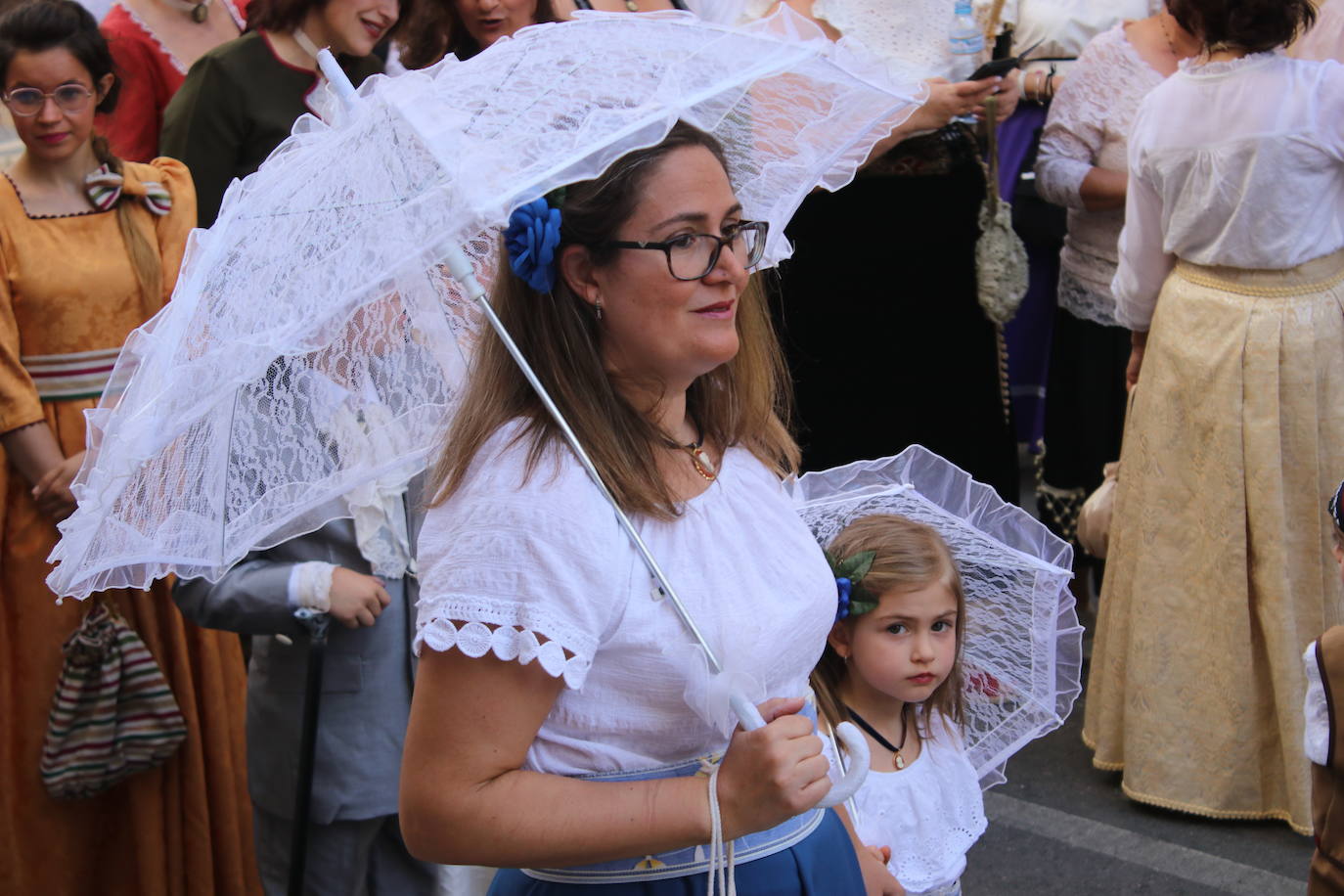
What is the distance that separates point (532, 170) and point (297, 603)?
1.58 m

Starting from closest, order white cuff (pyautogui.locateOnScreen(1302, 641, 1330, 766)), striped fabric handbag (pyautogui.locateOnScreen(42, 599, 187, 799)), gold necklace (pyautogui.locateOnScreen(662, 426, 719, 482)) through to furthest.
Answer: gold necklace (pyautogui.locateOnScreen(662, 426, 719, 482)), white cuff (pyautogui.locateOnScreen(1302, 641, 1330, 766)), striped fabric handbag (pyautogui.locateOnScreen(42, 599, 187, 799))

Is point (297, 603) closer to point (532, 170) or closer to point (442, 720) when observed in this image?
point (442, 720)

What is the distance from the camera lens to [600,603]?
1804 mm

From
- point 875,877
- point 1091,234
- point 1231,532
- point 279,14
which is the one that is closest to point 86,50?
point 279,14

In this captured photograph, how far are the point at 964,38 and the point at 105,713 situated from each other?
3.00 m

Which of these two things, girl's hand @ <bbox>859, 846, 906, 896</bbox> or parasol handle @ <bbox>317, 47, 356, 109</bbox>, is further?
girl's hand @ <bbox>859, 846, 906, 896</bbox>

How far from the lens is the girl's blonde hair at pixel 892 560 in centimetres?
280

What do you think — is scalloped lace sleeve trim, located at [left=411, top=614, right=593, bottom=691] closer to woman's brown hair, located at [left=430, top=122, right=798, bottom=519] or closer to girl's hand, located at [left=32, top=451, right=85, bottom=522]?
woman's brown hair, located at [left=430, top=122, right=798, bottom=519]

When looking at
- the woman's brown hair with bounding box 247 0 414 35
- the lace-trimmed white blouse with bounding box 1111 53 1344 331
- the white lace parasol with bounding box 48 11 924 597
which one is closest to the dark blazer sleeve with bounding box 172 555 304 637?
the white lace parasol with bounding box 48 11 924 597

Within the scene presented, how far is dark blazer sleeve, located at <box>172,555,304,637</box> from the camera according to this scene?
3047 millimetres

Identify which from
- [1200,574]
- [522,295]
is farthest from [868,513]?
[1200,574]

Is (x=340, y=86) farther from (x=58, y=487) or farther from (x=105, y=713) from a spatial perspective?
(x=105, y=713)

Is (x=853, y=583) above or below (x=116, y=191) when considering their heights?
below

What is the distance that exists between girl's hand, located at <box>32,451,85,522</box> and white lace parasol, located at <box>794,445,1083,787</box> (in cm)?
175
